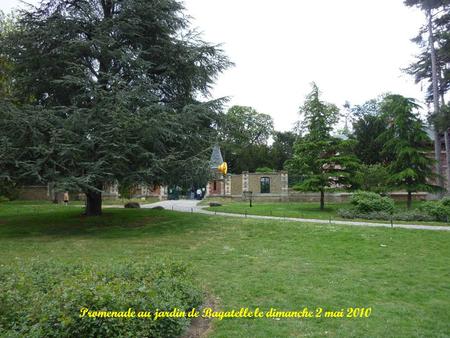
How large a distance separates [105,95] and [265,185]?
24.3 metres

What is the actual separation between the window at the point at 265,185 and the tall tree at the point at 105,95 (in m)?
19.2

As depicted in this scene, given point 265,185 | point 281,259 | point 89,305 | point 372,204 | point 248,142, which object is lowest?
point 281,259

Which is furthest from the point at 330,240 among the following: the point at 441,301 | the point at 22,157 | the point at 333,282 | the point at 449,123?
the point at 449,123

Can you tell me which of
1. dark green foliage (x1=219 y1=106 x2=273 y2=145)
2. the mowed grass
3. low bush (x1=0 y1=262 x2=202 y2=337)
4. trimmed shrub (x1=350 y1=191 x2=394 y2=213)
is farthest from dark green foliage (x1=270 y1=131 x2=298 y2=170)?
low bush (x1=0 y1=262 x2=202 y2=337)

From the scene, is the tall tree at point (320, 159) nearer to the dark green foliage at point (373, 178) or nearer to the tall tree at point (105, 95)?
the dark green foliage at point (373, 178)

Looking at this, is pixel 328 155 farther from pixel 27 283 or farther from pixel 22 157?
pixel 27 283

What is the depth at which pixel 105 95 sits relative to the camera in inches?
570

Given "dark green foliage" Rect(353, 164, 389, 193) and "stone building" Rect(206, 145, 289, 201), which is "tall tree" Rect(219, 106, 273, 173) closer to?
"stone building" Rect(206, 145, 289, 201)

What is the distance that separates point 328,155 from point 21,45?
17.7 m

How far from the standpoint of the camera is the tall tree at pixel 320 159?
24.1 metres

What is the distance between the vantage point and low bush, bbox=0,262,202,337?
3.92 metres

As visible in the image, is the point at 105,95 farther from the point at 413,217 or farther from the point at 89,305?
the point at 413,217

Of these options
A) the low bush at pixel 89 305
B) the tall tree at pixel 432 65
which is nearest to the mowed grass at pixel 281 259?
the low bush at pixel 89 305

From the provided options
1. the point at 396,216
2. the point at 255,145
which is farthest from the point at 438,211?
the point at 255,145
